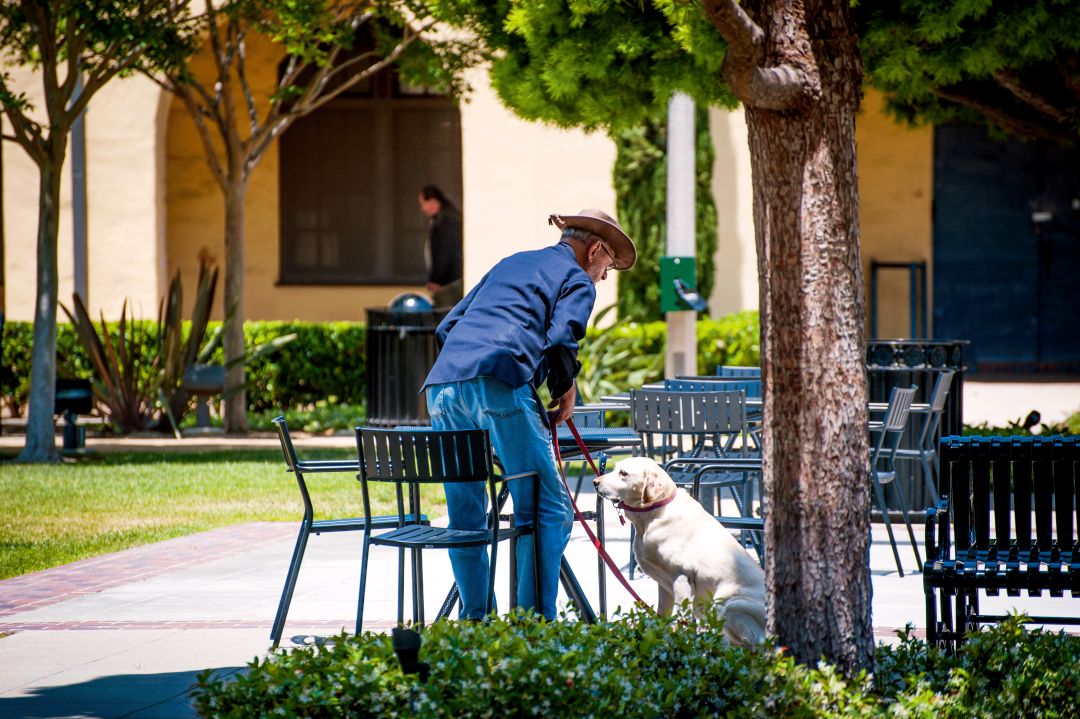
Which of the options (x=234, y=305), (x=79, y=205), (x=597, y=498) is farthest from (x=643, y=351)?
(x=597, y=498)

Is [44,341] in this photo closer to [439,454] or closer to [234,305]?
[234,305]

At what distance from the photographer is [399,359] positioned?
44.8 feet

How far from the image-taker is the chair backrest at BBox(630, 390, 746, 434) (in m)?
7.25

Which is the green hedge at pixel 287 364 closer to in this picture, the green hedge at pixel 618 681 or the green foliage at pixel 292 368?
the green foliage at pixel 292 368

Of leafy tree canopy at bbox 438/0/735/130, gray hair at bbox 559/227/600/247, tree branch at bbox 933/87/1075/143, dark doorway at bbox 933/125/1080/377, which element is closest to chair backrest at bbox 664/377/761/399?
leafy tree canopy at bbox 438/0/735/130

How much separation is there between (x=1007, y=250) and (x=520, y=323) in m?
14.9

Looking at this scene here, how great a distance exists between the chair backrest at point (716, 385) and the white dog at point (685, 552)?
3.43 metres

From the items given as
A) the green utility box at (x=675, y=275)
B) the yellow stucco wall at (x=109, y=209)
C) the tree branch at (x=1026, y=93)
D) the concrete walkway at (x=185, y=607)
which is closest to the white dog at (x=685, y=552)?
the concrete walkway at (x=185, y=607)

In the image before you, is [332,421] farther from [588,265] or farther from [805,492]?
[805,492]

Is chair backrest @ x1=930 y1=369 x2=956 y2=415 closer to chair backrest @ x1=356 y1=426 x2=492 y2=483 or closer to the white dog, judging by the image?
the white dog

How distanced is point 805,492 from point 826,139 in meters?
1.06

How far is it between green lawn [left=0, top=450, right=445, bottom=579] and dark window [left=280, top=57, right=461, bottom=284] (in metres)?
7.29

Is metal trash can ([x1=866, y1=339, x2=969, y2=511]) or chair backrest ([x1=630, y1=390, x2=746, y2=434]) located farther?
metal trash can ([x1=866, y1=339, x2=969, y2=511])

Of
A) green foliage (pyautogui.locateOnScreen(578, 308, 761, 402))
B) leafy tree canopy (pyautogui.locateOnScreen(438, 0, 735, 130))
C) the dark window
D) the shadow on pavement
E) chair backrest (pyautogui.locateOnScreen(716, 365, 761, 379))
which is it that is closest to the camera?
the shadow on pavement
